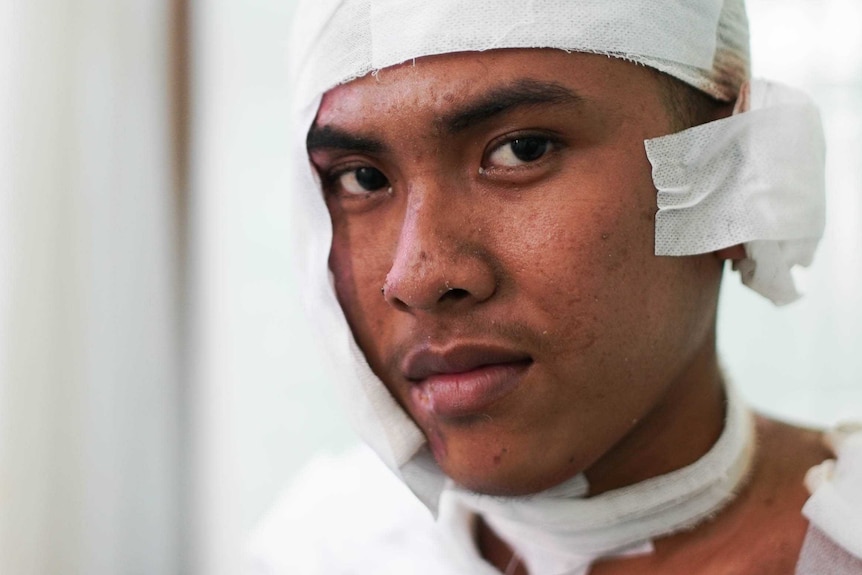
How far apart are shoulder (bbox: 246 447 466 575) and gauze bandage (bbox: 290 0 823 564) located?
22 centimetres

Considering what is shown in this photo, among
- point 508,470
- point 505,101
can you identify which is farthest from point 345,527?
point 505,101

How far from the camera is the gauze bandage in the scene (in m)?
0.79

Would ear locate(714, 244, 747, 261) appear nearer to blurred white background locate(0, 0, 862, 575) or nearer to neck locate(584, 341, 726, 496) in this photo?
neck locate(584, 341, 726, 496)

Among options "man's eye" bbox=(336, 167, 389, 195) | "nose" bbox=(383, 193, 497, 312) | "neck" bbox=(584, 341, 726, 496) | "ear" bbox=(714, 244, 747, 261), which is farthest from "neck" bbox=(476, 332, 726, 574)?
"man's eye" bbox=(336, 167, 389, 195)

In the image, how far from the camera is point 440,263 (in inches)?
30.6

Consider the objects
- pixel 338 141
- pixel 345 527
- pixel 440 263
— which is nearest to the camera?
pixel 440 263

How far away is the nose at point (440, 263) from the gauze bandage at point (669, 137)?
0.15 metres

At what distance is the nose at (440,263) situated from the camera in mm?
775

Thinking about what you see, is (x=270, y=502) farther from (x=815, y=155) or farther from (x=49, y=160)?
(x=815, y=155)

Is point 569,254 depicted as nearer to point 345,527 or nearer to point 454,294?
point 454,294

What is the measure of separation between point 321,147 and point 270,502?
83 cm

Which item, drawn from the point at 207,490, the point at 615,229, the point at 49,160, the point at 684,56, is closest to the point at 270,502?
the point at 207,490

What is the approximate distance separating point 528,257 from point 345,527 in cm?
62

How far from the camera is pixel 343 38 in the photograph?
86cm
